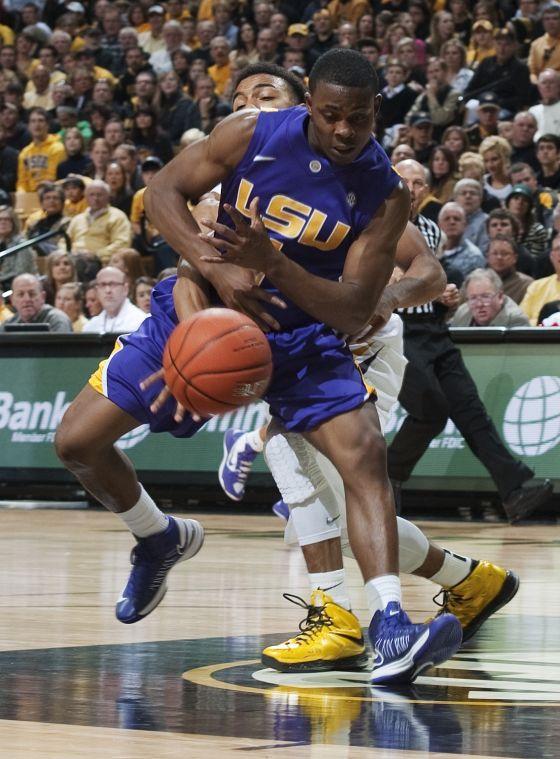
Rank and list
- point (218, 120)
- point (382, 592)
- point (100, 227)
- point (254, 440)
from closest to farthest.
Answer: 1. point (382, 592)
2. point (254, 440)
3. point (218, 120)
4. point (100, 227)

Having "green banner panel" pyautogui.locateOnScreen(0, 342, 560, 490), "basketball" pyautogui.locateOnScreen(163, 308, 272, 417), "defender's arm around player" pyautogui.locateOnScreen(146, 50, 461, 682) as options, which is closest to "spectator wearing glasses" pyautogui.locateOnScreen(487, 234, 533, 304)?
"green banner panel" pyautogui.locateOnScreen(0, 342, 560, 490)

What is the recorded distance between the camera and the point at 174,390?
183 inches

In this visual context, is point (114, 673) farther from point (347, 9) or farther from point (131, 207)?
point (347, 9)

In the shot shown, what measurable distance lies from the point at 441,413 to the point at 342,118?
5.87 metres

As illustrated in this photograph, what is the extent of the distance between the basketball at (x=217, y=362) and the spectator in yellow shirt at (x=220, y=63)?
14.7m

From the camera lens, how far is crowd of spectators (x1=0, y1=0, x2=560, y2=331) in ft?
42.3

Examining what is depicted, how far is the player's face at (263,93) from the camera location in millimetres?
5812

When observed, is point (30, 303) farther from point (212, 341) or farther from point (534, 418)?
point (212, 341)

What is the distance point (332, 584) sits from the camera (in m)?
5.09

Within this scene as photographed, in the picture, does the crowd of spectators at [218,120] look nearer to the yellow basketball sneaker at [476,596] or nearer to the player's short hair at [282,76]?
the player's short hair at [282,76]

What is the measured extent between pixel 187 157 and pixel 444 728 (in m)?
1.99

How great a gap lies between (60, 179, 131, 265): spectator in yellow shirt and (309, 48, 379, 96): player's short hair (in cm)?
1118

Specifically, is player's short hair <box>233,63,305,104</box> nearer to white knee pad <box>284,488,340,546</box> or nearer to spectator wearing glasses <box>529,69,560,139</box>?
white knee pad <box>284,488,340,546</box>

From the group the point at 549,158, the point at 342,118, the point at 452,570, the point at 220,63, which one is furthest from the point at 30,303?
the point at 342,118
